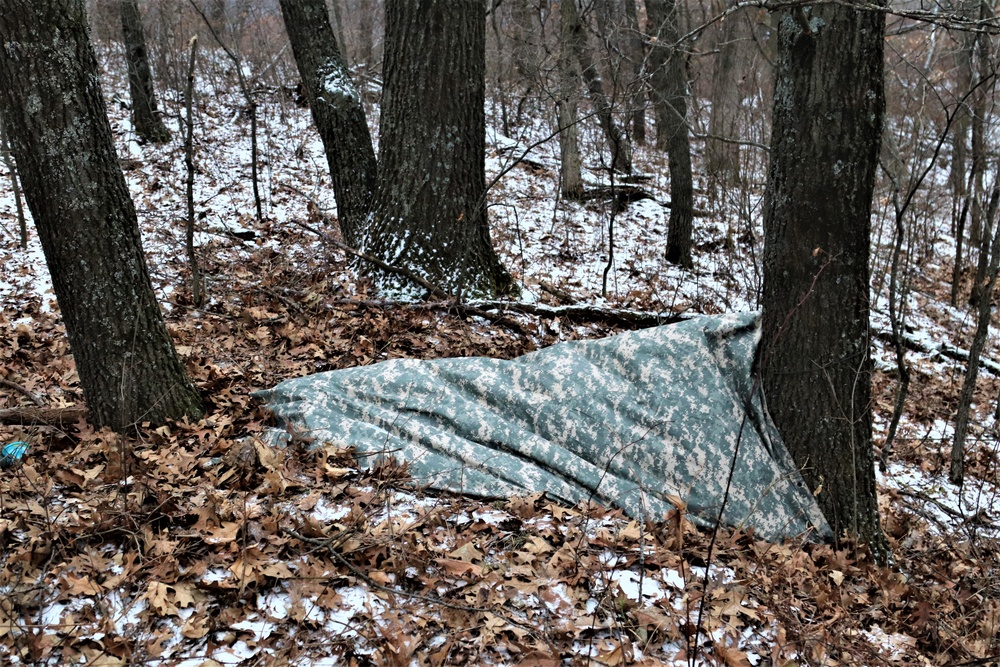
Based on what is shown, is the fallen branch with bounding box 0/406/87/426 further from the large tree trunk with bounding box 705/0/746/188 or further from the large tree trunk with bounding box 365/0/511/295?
the large tree trunk with bounding box 705/0/746/188

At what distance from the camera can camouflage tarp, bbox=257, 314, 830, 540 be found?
3.70 meters

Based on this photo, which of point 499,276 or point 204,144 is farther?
point 204,144

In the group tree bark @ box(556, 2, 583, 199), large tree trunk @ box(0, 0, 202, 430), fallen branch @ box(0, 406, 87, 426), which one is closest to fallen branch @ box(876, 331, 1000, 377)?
tree bark @ box(556, 2, 583, 199)

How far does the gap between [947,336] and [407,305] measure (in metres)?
7.66

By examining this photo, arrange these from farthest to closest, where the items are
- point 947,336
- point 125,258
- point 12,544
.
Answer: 1. point 947,336
2. point 125,258
3. point 12,544

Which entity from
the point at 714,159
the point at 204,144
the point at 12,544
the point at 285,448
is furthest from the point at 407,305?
the point at 714,159

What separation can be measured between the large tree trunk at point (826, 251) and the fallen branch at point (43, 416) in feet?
12.2

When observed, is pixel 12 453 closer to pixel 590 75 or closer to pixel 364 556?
pixel 364 556

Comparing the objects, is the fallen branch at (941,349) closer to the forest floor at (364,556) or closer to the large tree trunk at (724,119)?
the forest floor at (364,556)

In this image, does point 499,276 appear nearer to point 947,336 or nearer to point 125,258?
point 125,258

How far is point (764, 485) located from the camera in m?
3.81

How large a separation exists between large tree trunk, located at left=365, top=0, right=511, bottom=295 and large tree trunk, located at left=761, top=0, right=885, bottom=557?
281 cm

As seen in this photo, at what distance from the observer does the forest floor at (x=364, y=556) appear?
2.48 m

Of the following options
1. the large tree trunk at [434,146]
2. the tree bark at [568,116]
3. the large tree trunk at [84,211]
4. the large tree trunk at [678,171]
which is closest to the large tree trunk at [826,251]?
the large tree trunk at [434,146]
